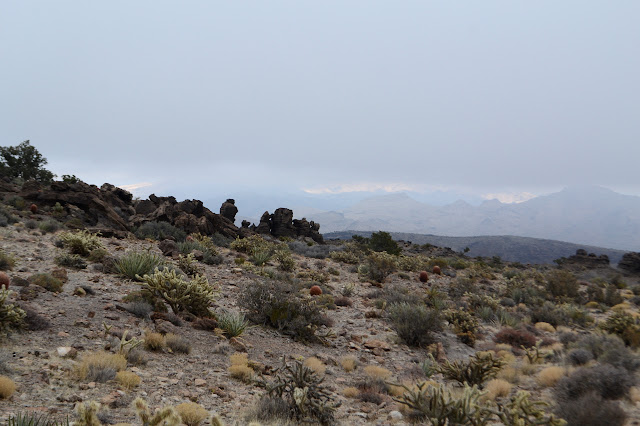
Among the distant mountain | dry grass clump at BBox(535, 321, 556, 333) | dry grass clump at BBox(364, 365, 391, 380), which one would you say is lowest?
the distant mountain

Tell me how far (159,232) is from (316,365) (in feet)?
53.0

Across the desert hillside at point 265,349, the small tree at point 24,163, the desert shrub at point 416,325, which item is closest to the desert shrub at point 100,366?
the desert hillside at point 265,349

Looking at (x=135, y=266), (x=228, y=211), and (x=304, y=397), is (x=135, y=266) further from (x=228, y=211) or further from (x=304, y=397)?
(x=228, y=211)

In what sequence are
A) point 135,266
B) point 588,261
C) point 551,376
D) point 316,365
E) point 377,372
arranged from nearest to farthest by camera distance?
point 551,376
point 316,365
point 377,372
point 135,266
point 588,261

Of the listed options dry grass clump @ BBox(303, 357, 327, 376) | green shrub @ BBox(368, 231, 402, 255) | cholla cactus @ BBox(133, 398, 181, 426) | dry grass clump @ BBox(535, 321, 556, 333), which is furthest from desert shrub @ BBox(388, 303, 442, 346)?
green shrub @ BBox(368, 231, 402, 255)

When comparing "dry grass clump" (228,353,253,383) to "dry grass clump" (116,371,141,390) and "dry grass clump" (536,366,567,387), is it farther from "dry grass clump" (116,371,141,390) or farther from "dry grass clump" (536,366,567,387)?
"dry grass clump" (536,366,567,387)

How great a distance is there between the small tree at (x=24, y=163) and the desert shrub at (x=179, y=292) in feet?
146

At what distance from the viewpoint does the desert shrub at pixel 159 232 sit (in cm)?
1977

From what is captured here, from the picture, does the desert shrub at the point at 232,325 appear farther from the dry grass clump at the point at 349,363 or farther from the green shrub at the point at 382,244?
the green shrub at the point at 382,244

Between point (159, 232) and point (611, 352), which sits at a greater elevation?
point (159, 232)

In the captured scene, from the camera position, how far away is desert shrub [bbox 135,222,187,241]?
64.9ft

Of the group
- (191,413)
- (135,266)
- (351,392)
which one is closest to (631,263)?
(351,392)

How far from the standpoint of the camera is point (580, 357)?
757 centimetres

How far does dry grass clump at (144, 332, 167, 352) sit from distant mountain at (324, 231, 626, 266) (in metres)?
117
